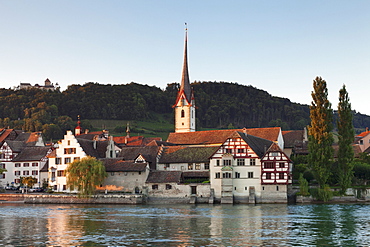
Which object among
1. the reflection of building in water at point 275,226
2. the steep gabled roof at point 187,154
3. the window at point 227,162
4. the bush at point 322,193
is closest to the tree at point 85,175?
the steep gabled roof at point 187,154

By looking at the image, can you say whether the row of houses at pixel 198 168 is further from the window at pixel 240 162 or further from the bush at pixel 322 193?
the bush at pixel 322 193

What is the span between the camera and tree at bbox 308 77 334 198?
84.2 metres

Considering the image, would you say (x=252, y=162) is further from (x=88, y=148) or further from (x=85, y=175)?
(x=88, y=148)

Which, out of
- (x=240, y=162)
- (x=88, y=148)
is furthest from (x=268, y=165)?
(x=88, y=148)

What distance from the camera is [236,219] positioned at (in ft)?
193

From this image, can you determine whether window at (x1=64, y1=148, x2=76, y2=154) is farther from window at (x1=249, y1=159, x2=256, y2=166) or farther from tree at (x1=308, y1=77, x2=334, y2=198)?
tree at (x1=308, y1=77, x2=334, y2=198)

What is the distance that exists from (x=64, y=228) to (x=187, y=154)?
1817 inches

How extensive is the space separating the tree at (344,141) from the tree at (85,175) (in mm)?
40330

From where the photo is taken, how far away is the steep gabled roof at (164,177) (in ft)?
287

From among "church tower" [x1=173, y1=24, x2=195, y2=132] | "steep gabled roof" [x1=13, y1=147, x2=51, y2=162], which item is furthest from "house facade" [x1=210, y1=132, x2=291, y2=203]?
"church tower" [x1=173, y1=24, x2=195, y2=132]

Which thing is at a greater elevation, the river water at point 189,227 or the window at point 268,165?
the window at point 268,165

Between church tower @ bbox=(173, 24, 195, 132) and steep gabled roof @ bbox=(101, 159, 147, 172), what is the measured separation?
4505 cm

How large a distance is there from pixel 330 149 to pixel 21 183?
64373mm

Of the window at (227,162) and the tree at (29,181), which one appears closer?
the window at (227,162)
